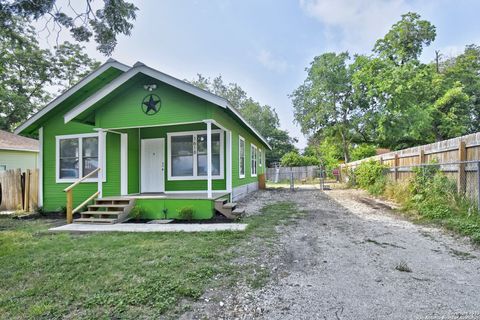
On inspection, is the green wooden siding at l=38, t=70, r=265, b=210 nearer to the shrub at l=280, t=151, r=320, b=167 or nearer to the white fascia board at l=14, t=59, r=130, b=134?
the white fascia board at l=14, t=59, r=130, b=134

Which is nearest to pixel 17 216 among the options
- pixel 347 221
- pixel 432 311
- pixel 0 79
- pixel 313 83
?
pixel 347 221

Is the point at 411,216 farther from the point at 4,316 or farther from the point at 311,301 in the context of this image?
the point at 4,316

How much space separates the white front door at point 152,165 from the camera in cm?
913

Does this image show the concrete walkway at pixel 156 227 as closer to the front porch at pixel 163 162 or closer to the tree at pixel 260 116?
the front porch at pixel 163 162

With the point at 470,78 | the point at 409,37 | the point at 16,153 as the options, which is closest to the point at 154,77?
the point at 16,153

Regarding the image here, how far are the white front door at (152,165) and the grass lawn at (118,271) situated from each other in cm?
370

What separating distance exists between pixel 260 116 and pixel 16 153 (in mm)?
28650

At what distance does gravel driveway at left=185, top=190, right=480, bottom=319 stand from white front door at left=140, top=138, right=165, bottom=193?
548cm

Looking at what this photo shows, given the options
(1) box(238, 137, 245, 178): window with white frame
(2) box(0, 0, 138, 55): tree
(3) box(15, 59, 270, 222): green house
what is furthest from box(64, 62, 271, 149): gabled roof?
(1) box(238, 137, 245, 178): window with white frame

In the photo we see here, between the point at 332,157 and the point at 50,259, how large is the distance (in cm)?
2660

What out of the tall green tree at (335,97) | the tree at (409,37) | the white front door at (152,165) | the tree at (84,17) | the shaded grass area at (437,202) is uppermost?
the tree at (409,37)

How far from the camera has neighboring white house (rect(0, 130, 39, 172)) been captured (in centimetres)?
1246

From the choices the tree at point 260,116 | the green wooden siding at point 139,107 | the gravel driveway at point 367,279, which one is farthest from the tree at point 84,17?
the tree at point 260,116

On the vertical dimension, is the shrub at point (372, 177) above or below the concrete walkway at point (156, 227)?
above
